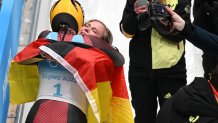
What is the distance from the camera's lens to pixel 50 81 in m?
1.84

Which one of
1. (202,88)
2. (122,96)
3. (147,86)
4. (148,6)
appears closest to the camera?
(202,88)

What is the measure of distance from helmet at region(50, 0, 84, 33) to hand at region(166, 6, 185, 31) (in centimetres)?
43

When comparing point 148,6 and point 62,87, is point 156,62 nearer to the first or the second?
point 148,6

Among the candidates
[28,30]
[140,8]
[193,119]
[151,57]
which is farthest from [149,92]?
[28,30]

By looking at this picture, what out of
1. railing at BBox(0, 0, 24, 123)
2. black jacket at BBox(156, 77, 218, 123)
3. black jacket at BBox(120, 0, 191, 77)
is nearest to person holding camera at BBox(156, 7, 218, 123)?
black jacket at BBox(156, 77, 218, 123)

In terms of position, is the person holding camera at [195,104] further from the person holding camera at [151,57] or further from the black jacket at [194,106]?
the person holding camera at [151,57]

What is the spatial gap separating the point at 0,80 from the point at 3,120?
0.89 ft

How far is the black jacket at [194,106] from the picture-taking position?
169cm

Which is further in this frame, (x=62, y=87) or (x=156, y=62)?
(x=156, y=62)

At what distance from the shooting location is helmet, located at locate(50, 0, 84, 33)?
2.00 metres

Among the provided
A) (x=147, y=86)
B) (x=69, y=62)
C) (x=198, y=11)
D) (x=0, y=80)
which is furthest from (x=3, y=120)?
(x=198, y=11)

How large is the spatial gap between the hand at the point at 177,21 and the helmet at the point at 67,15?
43 cm

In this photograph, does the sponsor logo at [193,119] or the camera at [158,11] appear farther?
the camera at [158,11]

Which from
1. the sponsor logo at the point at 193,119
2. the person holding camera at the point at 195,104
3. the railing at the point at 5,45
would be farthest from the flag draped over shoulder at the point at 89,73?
the sponsor logo at the point at 193,119
